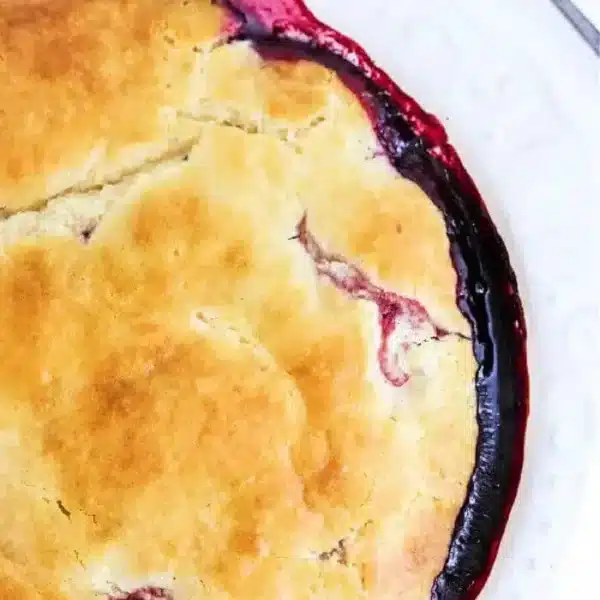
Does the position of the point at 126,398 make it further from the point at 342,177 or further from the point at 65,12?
the point at 65,12

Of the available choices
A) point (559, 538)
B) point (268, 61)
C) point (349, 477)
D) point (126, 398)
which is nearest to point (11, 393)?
point (126, 398)

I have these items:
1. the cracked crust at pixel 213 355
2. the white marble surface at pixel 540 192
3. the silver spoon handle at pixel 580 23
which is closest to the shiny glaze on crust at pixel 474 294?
the white marble surface at pixel 540 192

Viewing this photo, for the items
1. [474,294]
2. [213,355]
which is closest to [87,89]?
[213,355]

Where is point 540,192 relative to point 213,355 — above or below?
above

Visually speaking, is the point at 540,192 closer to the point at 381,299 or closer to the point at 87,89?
the point at 381,299

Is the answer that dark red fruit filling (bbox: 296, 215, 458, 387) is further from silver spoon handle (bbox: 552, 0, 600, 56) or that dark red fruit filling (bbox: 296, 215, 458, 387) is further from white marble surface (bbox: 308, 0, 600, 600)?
silver spoon handle (bbox: 552, 0, 600, 56)

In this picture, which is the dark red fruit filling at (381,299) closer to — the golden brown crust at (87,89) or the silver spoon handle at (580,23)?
the golden brown crust at (87,89)
